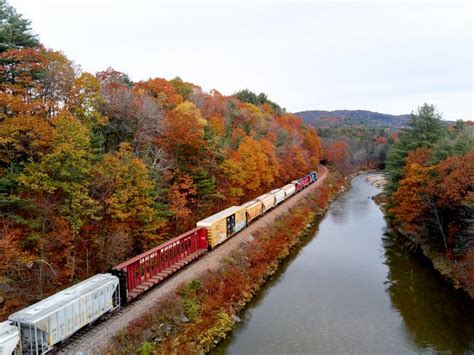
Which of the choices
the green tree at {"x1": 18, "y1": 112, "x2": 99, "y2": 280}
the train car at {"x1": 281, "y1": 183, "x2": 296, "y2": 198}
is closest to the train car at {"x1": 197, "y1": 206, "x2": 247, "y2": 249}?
the green tree at {"x1": 18, "y1": 112, "x2": 99, "y2": 280}

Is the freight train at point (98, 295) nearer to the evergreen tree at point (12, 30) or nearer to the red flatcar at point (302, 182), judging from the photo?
the evergreen tree at point (12, 30)

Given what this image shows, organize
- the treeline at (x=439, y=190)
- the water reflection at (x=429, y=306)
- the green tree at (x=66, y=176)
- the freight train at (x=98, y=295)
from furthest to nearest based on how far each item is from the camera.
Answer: the treeline at (x=439, y=190) → the water reflection at (x=429, y=306) → the green tree at (x=66, y=176) → the freight train at (x=98, y=295)

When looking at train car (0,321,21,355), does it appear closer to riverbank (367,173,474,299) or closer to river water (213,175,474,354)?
river water (213,175,474,354)

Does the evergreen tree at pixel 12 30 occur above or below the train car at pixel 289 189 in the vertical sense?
above

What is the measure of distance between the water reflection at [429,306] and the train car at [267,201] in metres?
17.0

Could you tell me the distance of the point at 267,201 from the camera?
51375 mm

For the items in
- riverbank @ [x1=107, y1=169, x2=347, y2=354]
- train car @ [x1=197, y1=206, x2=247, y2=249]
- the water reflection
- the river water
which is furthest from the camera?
train car @ [x1=197, y1=206, x2=247, y2=249]

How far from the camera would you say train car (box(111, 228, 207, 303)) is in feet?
75.3

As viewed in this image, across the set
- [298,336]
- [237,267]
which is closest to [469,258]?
[298,336]

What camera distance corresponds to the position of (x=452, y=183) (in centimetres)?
3155

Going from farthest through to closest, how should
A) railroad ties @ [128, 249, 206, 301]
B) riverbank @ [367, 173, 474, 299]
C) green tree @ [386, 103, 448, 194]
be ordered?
green tree @ [386, 103, 448, 194] → riverbank @ [367, 173, 474, 299] → railroad ties @ [128, 249, 206, 301]

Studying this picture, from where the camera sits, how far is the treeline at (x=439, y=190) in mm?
31436

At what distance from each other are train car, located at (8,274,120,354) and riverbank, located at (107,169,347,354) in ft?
6.61

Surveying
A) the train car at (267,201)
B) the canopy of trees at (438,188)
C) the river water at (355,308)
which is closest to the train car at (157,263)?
the river water at (355,308)
